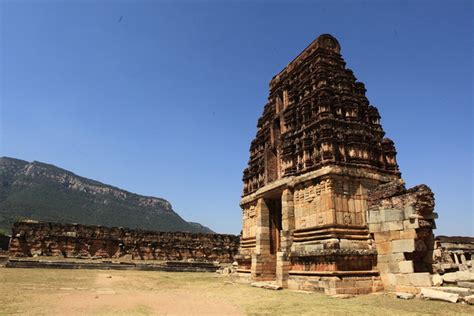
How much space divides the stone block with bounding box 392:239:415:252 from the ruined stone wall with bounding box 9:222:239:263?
23.8 meters

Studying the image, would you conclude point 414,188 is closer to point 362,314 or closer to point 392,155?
point 392,155

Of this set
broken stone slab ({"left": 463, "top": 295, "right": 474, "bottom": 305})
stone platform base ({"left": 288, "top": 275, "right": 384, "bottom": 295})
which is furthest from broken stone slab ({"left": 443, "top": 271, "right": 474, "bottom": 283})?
broken stone slab ({"left": 463, "top": 295, "right": 474, "bottom": 305})

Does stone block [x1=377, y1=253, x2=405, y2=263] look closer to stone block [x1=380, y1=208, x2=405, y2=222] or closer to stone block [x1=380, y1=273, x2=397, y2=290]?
stone block [x1=380, y1=273, x2=397, y2=290]

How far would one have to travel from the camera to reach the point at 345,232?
13.4 metres

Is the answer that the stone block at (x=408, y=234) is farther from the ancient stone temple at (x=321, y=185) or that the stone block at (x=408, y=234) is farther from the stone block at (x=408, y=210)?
the stone block at (x=408, y=210)

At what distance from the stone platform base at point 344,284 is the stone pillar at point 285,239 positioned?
120 cm

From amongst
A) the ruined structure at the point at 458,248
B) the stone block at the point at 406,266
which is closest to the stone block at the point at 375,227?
Result: the stone block at the point at 406,266

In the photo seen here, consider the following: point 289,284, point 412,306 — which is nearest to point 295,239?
point 289,284

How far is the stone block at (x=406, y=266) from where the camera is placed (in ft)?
39.2

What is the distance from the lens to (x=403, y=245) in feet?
40.5

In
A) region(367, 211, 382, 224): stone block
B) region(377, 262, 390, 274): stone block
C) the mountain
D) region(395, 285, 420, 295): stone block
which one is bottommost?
region(395, 285, 420, 295): stone block

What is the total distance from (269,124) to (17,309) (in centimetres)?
1527

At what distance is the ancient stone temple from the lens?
12.9 meters

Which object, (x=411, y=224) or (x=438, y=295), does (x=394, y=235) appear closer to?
(x=411, y=224)
